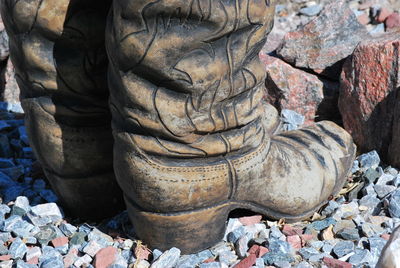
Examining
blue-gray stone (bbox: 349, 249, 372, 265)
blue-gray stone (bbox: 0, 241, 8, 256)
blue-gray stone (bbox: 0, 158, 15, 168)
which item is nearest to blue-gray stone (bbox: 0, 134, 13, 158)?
blue-gray stone (bbox: 0, 158, 15, 168)

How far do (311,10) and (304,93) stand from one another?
1.22 meters

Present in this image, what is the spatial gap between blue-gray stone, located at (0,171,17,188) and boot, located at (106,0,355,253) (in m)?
0.64

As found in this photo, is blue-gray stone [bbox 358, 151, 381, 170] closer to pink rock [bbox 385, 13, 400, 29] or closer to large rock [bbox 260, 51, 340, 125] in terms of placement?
large rock [bbox 260, 51, 340, 125]

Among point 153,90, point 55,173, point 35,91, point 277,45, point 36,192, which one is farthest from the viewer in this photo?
point 277,45

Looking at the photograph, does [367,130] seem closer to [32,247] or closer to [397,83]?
[397,83]

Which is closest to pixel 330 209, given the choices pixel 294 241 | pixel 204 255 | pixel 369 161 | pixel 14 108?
pixel 294 241

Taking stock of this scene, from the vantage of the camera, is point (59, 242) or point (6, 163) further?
point (6, 163)

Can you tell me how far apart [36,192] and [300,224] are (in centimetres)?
85

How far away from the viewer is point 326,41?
9.41 ft

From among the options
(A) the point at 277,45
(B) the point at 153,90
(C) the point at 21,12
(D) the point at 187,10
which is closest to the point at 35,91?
(C) the point at 21,12

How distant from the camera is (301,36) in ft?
9.55

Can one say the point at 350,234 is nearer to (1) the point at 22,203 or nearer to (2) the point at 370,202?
(2) the point at 370,202

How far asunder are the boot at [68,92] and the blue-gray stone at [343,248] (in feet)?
2.16

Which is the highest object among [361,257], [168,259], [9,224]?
[361,257]
